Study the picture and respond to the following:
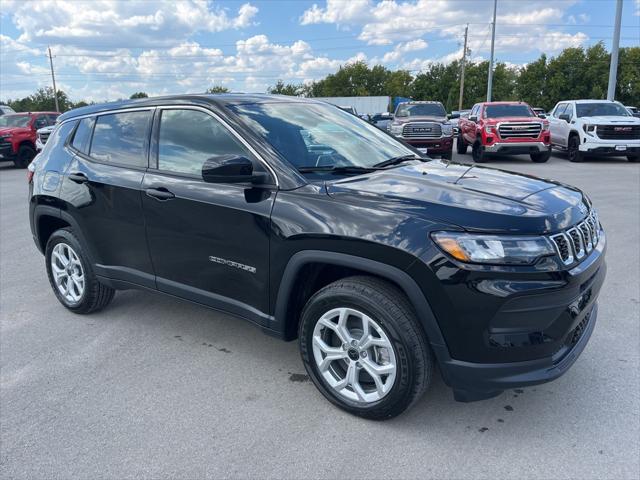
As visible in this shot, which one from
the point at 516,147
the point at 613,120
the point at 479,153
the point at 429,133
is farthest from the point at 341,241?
the point at 613,120

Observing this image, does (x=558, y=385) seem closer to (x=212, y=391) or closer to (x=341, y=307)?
(x=341, y=307)

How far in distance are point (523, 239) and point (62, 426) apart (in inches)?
105

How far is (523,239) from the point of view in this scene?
2.50 m

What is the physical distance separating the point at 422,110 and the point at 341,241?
1492 cm

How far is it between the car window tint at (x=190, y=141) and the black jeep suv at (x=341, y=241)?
1cm

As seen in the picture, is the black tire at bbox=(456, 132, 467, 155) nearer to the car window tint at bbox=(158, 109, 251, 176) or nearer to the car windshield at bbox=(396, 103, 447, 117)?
the car windshield at bbox=(396, 103, 447, 117)

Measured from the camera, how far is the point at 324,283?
10.4ft

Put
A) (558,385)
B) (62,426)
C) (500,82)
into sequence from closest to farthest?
1. (62,426)
2. (558,385)
3. (500,82)

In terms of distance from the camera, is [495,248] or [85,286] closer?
[495,248]

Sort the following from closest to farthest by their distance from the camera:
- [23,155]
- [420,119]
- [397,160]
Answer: [397,160] → [420,119] → [23,155]

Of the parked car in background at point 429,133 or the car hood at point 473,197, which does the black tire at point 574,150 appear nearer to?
the parked car in background at point 429,133

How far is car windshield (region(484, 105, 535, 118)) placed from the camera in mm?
15984

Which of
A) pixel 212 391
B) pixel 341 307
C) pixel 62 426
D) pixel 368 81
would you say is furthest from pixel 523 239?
pixel 368 81

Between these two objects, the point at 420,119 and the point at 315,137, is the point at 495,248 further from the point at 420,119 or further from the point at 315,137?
the point at 420,119
